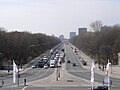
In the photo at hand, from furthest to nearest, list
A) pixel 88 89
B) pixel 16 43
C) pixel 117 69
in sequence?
pixel 16 43 < pixel 117 69 < pixel 88 89

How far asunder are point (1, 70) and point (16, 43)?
17625 millimetres

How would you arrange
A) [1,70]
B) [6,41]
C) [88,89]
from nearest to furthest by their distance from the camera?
[88,89] < [1,70] < [6,41]

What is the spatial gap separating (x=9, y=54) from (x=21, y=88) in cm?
5487

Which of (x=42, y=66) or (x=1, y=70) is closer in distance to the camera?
(x=1, y=70)

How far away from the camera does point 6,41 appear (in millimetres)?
118750

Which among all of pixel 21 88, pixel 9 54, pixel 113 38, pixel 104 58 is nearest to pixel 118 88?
pixel 21 88

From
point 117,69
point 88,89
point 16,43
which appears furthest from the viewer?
point 16,43

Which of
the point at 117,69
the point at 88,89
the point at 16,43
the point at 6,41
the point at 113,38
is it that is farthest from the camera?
the point at 113,38

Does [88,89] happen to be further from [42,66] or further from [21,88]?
[42,66]

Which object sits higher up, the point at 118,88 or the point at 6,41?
the point at 6,41

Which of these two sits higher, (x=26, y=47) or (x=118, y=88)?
(x=26, y=47)

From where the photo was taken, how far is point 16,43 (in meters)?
127

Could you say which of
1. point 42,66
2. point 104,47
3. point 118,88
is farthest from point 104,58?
point 118,88

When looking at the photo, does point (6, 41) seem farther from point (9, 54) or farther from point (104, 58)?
point (104, 58)
